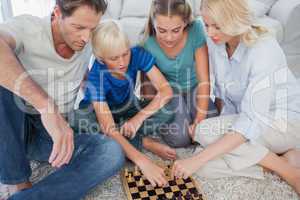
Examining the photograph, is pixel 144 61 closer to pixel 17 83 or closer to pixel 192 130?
pixel 192 130

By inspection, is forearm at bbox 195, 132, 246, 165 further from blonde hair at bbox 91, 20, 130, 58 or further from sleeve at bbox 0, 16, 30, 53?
sleeve at bbox 0, 16, 30, 53

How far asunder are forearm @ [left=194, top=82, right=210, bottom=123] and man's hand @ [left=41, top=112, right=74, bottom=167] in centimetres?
64

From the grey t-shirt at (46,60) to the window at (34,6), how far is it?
1.47m

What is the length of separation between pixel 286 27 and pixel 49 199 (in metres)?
2.04

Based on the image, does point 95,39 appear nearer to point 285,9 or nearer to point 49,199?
point 49,199

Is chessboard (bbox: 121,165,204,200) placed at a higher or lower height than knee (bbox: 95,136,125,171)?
lower

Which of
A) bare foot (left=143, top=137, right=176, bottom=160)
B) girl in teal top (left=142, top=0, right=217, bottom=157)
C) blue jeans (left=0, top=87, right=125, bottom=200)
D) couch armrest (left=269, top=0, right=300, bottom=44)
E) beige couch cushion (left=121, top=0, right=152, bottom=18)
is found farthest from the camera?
beige couch cushion (left=121, top=0, right=152, bottom=18)

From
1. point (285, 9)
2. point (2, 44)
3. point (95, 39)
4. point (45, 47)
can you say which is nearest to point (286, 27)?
point (285, 9)

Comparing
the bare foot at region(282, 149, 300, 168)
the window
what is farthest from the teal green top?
the window

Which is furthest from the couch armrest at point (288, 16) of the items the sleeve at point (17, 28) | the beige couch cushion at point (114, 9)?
the sleeve at point (17, 28)

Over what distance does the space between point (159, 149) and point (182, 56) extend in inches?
15.8

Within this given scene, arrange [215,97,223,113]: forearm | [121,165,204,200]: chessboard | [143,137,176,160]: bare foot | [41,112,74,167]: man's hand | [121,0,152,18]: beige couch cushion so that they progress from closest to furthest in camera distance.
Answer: [41,112,74,167]: man's hand < [121,165,204,200]: chessboard < [143,137,176,160]: bare foot < [215,97,223,113]: forearm < [121,0,152,18]: beige couch cushion

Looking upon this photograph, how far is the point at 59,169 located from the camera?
49.9 inches

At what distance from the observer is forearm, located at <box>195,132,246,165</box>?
1345 millimetres
